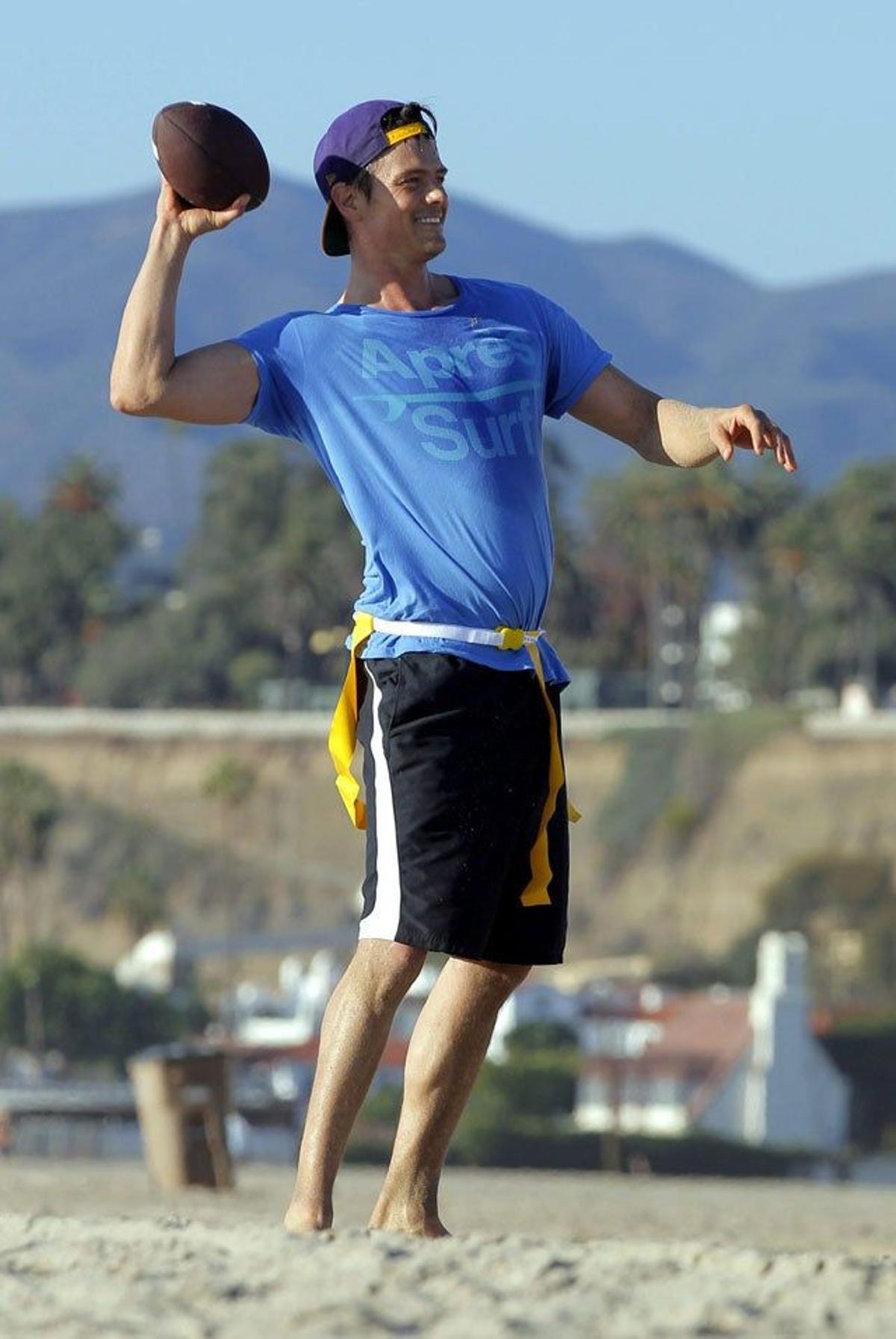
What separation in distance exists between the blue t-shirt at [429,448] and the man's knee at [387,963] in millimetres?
544

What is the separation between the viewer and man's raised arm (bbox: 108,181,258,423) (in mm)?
5758

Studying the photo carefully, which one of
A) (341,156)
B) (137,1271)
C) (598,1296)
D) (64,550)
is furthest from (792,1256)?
(64,550)

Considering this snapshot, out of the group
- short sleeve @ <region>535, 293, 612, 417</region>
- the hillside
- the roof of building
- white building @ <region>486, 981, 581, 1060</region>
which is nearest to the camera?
short sleeve @ <region>535, 293, 612, 417</region>

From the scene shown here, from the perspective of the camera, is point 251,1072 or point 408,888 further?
point 251,1072

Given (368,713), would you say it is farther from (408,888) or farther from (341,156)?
(341,156)

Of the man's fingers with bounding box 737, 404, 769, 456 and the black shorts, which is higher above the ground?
the man's fingers with bounding box 737, 404, 769, 456

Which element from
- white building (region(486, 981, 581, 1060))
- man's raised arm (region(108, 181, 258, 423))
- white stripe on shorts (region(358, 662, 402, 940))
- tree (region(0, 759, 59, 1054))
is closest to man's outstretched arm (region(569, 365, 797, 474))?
man's raised arm (region(108, 181, 258, 423))

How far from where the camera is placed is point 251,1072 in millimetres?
63406

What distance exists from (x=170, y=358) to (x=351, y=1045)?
1.30m

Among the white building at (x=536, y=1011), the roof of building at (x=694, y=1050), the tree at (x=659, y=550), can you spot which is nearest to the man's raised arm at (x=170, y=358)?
the roof of building at (x=694, y=1050)

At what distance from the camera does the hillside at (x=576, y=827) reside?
300 ft

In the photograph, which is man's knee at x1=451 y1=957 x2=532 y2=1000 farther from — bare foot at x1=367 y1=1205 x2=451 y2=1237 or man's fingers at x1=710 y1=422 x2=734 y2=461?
man's fingers at x1=710 y1=422 x2=734 y2=461

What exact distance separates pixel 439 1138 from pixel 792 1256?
1134 mm

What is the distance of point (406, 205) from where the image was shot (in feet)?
19.7
